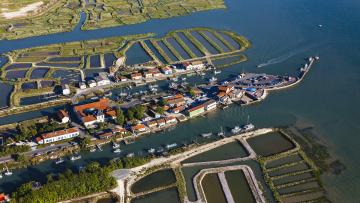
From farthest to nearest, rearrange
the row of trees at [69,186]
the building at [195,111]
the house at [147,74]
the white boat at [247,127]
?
the house at [147,74] < the building at [195,111] < the white boat at [247,127] < the row of trees at [69,186]

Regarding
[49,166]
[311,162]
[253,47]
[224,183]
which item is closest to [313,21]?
[253,47]

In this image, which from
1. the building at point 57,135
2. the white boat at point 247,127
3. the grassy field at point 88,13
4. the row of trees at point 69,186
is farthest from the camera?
the grassy field at point 88,13

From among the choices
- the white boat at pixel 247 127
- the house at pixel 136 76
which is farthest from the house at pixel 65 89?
the white boat at pixel 247 127

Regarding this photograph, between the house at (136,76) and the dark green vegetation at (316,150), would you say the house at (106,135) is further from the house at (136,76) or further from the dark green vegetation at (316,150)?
the dark green vegetation at (316,150)

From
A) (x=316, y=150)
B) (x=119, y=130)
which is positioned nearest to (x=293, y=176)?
(x=316, y=150)

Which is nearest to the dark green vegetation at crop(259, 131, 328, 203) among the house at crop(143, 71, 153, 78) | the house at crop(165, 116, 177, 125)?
the house at crop(165, 116, 177, 125)

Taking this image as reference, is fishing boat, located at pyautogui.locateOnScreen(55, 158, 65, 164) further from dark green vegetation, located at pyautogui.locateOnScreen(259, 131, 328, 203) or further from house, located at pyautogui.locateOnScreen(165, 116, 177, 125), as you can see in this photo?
dark green vegetation, located at pyautogui.locateOnScreen(259, 131, 328, 203)

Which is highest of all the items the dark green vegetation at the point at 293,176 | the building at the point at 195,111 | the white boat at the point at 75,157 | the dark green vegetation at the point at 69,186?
the building at the point at 195,111

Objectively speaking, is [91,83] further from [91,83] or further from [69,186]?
[69,186]
